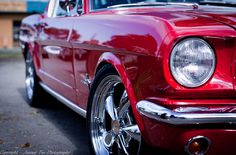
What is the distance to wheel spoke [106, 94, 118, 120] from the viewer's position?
3.15 metres

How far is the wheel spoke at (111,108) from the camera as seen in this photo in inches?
124

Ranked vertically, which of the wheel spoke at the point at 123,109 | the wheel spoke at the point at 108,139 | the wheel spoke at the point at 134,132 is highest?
the wheel spoke at the point at 123,109

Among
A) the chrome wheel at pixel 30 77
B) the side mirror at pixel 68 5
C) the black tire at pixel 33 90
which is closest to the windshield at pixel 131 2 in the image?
the side mirror at pixel 68 5

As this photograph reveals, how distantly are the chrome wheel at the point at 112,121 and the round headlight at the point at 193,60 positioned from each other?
62cm

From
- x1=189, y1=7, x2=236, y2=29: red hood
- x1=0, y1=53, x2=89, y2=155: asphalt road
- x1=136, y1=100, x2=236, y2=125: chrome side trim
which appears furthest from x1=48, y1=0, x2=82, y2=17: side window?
x1=136, y1=100, x2=236, y2=125: chrome side trim

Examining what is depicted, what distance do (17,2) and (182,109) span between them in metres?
27.4

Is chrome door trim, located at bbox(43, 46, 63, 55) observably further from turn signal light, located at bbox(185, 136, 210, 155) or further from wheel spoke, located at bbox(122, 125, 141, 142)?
turn signal light, located at bbox(185, 136, 210, 155)

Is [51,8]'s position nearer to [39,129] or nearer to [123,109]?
[39,129]

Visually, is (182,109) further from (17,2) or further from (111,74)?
(17,2)

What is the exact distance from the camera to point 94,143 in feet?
11.1

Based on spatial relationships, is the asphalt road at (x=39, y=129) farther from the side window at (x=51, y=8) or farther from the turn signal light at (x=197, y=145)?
the turn signal light at (x=197, y=145)

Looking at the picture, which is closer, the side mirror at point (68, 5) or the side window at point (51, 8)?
the side mirror at point (68, 5)

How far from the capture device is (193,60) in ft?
7.95

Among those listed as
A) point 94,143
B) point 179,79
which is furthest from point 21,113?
point 179,79
